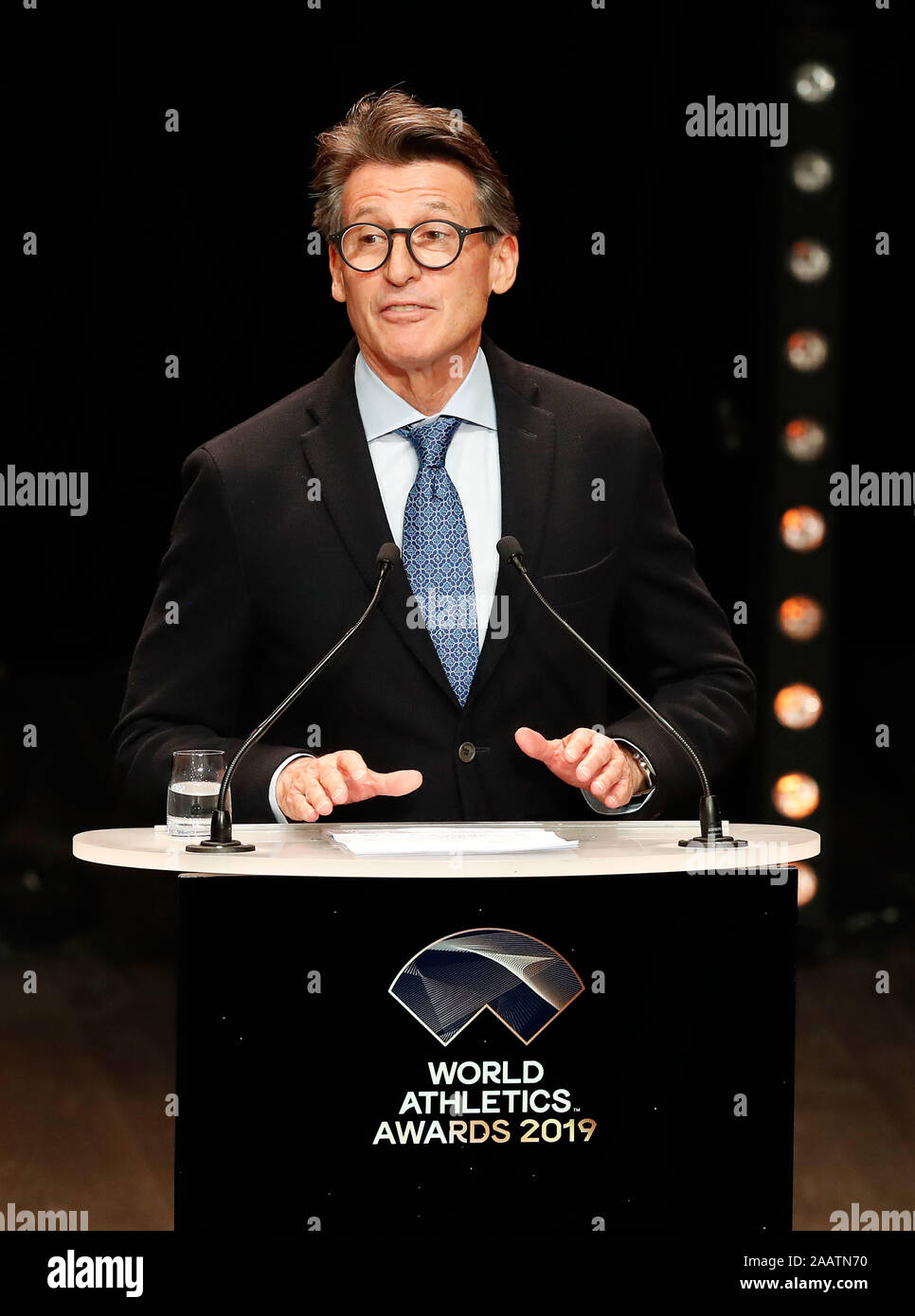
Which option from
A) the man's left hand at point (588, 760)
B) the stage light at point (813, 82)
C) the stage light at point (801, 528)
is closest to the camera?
the man's left hand at point (588, 760)

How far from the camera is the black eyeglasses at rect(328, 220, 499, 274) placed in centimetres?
279

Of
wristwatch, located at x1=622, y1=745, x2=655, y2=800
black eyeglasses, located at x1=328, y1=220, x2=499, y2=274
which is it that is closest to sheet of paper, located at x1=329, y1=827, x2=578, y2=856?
wristwatch, located at x1=622, y1=745, x2=655, y2=800

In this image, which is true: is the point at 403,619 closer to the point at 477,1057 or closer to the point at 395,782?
the point at 395,782

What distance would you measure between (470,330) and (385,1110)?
1450 mm

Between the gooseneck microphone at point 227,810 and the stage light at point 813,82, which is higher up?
the stage light at point 813,82

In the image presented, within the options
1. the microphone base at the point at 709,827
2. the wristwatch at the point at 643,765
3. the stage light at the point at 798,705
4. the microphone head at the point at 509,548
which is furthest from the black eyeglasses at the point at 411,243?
the stage light at the point at 798,705

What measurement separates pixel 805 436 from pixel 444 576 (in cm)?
122

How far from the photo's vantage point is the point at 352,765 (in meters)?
2.16

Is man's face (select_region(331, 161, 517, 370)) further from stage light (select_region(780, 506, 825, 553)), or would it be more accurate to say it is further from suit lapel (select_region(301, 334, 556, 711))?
stage light (select_region(780, 506, 825, 553))

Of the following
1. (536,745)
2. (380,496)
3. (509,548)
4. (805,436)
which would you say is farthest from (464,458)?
(805,436)

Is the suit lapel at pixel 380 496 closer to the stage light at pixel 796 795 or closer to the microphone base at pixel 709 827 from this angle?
the microphone base at pixel 709 827

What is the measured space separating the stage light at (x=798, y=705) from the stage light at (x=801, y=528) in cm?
32

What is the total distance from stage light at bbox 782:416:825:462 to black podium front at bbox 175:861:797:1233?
69.5 inches

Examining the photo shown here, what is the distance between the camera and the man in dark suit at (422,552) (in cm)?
272
